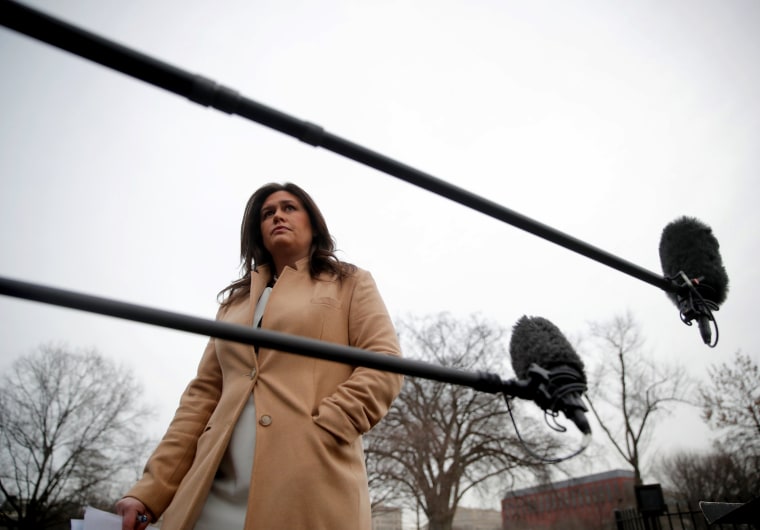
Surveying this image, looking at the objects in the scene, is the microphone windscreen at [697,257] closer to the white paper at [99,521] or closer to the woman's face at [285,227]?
the woman's face at [285,227]

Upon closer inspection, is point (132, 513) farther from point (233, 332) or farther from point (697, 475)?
point (697, 475)

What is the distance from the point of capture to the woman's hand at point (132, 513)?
166 cm

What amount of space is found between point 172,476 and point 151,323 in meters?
1.30

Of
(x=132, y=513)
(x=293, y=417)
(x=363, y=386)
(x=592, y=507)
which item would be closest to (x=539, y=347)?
(x=363, y=386)

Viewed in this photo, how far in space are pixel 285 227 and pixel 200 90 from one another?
50.6 inches

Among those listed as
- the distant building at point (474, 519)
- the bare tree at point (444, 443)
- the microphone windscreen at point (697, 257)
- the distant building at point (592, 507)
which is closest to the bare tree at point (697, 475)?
the distant building at point (592, 507)

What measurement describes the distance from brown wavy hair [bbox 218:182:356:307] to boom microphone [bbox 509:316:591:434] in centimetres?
112

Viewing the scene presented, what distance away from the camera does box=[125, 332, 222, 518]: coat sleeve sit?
68.7 inches

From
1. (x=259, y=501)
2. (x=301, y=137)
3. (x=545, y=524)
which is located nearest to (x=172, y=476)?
(x=259, y=501)

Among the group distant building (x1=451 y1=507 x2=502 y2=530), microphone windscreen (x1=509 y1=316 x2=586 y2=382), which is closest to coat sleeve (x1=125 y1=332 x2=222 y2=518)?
microphone windscreen (x1=509 y1=316 x2=586 y2=382)

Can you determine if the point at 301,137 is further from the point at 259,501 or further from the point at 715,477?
the point at 715,477

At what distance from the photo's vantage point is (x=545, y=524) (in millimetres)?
55375

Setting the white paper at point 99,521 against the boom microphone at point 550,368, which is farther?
the white paper at point 99,521

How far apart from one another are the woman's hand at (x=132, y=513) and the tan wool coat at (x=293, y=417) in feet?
0.10
